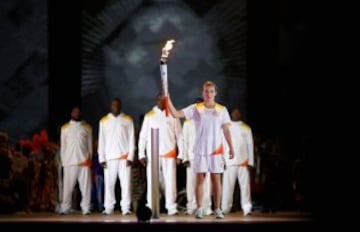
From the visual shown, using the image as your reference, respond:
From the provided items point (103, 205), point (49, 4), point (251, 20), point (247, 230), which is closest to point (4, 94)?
point (49, 4)

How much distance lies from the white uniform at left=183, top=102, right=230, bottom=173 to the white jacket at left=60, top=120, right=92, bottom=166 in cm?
247

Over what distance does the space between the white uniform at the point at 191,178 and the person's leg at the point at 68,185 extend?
1.86 metres

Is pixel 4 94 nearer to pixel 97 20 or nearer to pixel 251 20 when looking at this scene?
pixel 97 20

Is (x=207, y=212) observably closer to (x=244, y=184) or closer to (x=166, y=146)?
(x=244, y=184)

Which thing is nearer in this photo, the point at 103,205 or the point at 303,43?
the point at 103,205

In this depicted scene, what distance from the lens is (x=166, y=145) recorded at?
1486cm

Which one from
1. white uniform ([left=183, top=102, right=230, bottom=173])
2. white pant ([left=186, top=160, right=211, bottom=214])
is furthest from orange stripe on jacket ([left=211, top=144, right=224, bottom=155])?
white pant ([left=186, top=160, right=211, bottom=214])

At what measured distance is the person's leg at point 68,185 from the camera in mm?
15250

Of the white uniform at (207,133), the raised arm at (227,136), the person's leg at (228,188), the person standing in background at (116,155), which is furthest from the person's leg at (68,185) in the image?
the raised arm at (227,136)

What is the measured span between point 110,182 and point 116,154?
1.55ft

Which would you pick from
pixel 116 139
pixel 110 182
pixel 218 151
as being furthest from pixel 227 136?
pixel 110 182

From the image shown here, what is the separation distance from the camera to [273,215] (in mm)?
14570

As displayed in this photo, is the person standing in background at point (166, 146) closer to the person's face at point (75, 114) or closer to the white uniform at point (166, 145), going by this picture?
the white uniform at point (166, 145)

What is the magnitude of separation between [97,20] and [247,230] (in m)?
7.42
